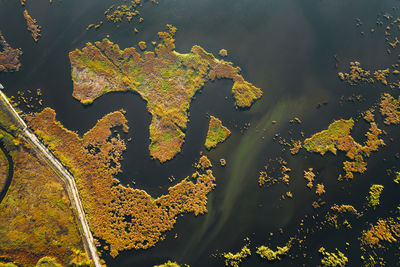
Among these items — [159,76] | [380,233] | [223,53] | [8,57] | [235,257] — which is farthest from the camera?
[223,53]

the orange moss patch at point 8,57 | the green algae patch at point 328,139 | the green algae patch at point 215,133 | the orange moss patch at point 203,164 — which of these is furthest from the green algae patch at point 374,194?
the orange moss patch at point 8,57

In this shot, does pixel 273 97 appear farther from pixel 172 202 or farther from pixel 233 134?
pixel 172 202

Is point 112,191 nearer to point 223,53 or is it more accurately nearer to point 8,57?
point 8,57

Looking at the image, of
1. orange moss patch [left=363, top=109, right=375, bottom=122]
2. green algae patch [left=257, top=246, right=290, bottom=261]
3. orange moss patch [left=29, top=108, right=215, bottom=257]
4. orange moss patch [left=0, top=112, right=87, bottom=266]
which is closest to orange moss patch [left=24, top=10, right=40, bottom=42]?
orange moss patch [left=29, top=108, right=215, bottom=257]

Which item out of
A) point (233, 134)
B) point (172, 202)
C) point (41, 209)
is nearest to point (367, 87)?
point (233, 134)

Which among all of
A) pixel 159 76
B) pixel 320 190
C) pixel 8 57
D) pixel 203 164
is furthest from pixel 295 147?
pixel 8 57
